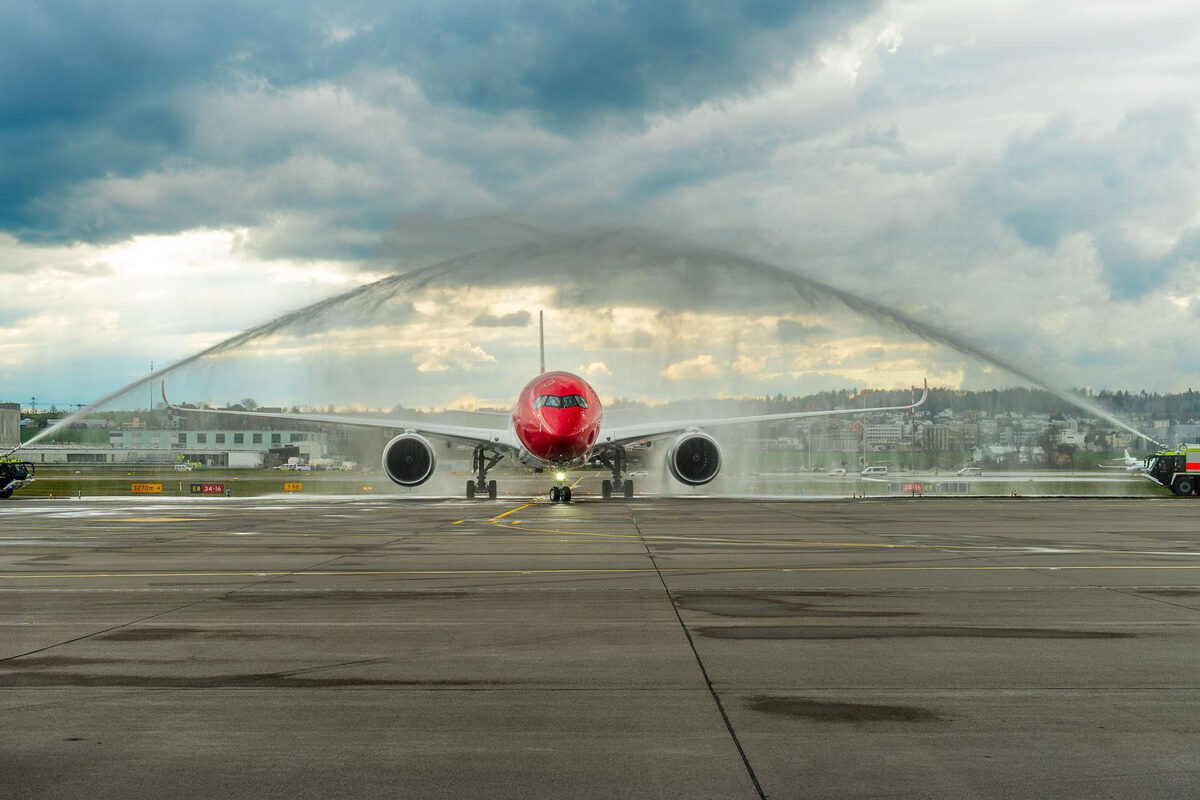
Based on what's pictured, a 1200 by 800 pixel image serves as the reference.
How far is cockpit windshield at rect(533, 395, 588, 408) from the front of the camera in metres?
41.9

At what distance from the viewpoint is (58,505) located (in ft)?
146

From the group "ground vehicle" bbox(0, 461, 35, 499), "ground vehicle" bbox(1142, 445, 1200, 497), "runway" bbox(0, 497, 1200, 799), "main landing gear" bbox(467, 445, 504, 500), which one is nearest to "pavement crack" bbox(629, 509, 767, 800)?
"runway" bbox(0, 497, 1200, 799)

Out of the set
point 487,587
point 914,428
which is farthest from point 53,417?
point 487,587

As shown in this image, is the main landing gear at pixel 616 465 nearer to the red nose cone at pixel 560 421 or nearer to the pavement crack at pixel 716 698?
the red nose cone at pixel 560 421

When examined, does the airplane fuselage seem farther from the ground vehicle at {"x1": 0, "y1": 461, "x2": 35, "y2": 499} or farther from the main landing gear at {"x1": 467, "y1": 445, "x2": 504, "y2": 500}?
the ground vehicle at {"x1": 0, "y1": 461, "x2": 35, "y2": 499}

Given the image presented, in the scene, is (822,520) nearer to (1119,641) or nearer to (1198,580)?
(1198,580)

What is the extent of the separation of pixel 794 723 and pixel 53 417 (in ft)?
458

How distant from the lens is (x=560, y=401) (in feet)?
137

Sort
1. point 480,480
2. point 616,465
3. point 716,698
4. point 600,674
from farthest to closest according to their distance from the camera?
point 480,480 < point 616,465 < point 600,674 < point 716,698

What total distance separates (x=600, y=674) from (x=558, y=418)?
105 feet

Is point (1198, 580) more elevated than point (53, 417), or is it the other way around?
point (53, 417)

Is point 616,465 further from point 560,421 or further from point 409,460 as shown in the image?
point 409,460

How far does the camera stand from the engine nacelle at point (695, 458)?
4697 centimetres

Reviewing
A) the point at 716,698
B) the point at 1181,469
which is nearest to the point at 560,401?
the point at 716,698
